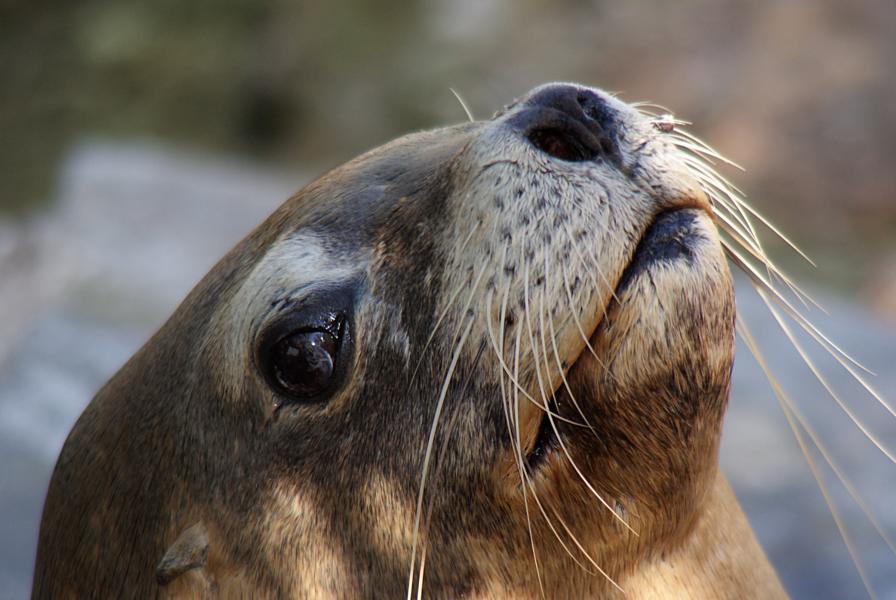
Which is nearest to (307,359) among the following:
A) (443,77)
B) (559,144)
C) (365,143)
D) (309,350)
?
(309,350)

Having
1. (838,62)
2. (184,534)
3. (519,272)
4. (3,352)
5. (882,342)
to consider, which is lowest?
(184,534)

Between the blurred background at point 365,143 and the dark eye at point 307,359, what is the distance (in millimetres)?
2265

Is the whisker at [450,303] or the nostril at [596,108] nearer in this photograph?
the whisker at [450,303]

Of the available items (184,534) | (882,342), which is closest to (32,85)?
(882,342)

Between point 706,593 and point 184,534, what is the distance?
1058 mm

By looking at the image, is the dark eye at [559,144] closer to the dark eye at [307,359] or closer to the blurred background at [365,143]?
the dark eye at [307,359]

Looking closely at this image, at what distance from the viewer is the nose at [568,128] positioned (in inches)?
89.8

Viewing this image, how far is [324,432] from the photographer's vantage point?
2.33m

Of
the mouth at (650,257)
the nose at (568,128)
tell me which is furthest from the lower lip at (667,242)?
the nose at (568,128)

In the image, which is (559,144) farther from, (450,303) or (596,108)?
(450,303)

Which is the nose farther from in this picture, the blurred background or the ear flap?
the blurred background

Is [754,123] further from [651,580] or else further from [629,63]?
[651,580]

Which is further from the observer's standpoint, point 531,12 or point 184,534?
point 531,12

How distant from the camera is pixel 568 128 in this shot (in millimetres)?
2281
